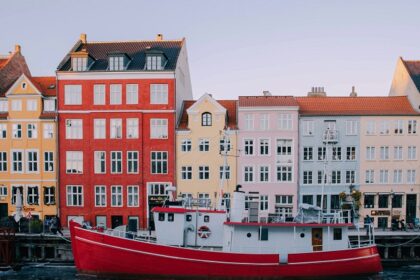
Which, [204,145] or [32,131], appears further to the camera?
[32,131]

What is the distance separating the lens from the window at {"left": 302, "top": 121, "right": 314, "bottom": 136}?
42000mm

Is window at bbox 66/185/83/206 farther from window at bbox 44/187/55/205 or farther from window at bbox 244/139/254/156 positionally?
window at bbox 244/139/254/156

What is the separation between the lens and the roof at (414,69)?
143 ft

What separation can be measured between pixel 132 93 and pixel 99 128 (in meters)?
4.40

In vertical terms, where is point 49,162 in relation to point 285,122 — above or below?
below

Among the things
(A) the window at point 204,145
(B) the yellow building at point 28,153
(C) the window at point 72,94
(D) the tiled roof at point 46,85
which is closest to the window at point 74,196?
(B) the yellow building at point 28,153

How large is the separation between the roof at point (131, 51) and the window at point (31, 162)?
322 inches

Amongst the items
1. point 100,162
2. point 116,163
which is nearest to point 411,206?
point 116,163

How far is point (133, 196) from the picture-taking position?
41.7 metres

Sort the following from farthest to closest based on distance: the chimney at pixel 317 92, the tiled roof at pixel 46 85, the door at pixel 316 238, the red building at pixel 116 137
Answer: the chimney at pixel 317 92 < the tiled roof at pixel 46 85 < the red building at pixel 116 137 < the door at pixel 316 238

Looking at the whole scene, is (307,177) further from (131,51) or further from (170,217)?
(131,51)

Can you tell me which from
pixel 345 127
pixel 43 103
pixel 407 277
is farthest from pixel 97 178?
pixel 407 277

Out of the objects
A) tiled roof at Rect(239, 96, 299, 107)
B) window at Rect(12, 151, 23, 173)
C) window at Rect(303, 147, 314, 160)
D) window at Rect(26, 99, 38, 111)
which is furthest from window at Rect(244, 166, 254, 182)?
window at Rect(12, 151, 23, 173)

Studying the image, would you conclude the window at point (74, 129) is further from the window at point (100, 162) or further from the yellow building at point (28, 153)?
the window at point (100, 162)
